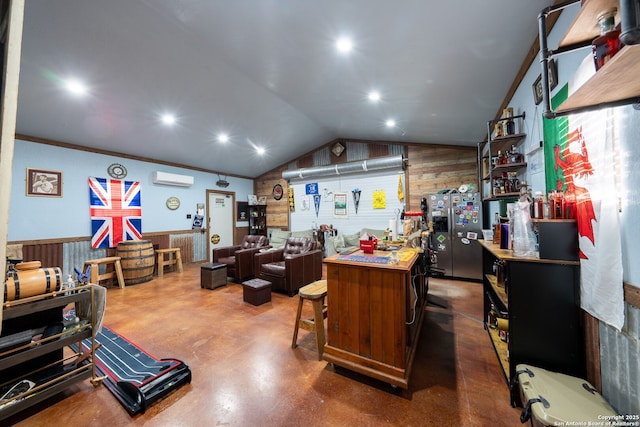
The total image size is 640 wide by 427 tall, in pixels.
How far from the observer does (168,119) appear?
3.95m

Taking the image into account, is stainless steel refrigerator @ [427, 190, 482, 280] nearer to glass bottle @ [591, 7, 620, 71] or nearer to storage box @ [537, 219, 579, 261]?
storage box @ [537, 219, 579, 261]

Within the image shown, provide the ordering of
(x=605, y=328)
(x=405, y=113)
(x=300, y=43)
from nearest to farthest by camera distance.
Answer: (x=605, y=328) < (x=300, y=43) < (x=405, y=113)

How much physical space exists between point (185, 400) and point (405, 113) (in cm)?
416

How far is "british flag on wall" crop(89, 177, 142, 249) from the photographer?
4.40 meters

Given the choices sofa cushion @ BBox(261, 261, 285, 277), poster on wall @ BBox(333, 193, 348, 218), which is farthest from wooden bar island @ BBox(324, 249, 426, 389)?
poster on wall @ BBox(333, 193, 348, 218)

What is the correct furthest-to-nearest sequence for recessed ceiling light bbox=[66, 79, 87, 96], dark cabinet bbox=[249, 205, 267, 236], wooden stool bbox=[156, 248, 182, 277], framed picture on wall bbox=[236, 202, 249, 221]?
dark cabinet bbox=[249, 205, 267, 236], framed picture on wall bbox=[236, 202, 249, 221], wooden stool bbox=[156, 248, 182, 277], recessed ceiling light bbox=[66, 79, 87, 96]

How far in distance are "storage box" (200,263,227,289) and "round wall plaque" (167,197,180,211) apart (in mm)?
2320

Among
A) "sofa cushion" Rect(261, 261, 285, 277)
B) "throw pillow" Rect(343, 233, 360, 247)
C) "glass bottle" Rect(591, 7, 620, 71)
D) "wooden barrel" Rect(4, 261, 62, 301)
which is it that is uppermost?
"glass bottle" Rect(591, 7, 620, 71)

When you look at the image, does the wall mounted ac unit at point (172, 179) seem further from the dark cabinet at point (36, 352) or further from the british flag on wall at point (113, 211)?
the dark cabinet at point (36, 352)

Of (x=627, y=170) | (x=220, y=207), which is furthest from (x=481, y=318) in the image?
(x=220, y=207)

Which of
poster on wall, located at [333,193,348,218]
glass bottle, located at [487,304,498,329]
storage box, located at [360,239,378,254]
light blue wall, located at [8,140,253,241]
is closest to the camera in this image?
storage box, located at [360,239,378,254]

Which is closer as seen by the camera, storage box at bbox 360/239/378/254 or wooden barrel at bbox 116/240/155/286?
storage box at bbox 360/239/378/254

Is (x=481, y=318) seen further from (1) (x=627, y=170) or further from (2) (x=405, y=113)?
(2) (x=405, y=113)

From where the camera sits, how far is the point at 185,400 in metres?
1.66
